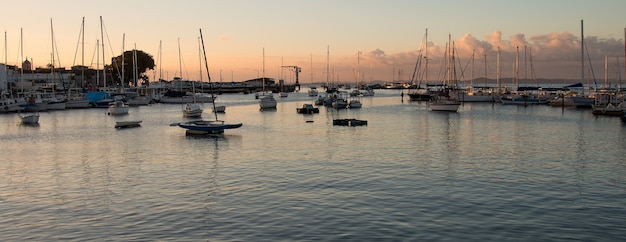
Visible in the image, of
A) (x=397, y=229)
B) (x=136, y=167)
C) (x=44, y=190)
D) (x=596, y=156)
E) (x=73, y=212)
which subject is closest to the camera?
(x=397, y=229)

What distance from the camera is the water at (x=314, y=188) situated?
20062 millimetres

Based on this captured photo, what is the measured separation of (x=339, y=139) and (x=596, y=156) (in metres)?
20.5

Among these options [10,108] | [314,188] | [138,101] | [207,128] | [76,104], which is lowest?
[314,188]

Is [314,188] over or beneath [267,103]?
beneath

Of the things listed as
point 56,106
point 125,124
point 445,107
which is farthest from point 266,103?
point 125,124

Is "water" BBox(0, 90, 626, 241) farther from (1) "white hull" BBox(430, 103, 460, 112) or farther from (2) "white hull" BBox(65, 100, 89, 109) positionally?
(2) "white hull" BBox(65, 100, 89, 109)

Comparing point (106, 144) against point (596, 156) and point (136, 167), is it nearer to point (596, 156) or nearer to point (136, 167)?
point (136, 167)

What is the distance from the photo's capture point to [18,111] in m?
91.9

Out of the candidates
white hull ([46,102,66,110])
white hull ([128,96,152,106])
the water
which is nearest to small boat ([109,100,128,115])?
white hull ([46,102,66,110])

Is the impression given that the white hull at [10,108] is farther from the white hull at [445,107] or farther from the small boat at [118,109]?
the white hull at [445,107]

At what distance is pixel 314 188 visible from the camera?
27.4 m

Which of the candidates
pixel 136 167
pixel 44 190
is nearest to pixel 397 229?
pixel 44 190

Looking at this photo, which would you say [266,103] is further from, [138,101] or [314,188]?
[314,188]

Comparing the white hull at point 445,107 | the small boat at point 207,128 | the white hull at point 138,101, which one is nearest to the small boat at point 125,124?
the small boat at point 207,128
